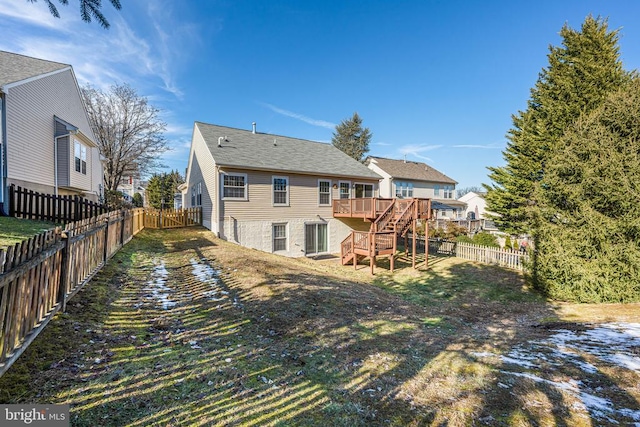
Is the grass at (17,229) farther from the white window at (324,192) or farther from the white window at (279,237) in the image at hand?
the white window at (324,192)

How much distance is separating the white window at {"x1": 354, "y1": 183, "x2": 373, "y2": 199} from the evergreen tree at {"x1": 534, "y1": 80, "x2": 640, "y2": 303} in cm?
1145

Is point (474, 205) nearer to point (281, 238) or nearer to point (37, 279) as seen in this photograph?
point (281, 238)

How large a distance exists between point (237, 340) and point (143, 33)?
13266 millimetres

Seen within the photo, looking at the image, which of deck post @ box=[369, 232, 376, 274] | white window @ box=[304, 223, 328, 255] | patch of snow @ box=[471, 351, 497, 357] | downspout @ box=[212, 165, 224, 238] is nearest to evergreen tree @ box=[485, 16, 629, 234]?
deck post @ box=[369, 232, 376, 274]

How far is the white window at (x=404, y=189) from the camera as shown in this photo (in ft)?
109

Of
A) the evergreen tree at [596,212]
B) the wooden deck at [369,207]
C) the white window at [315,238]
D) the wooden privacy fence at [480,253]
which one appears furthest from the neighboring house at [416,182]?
the evergreen tree at [596,212]

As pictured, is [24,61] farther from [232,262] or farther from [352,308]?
[352,308]

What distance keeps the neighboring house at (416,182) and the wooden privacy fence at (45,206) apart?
86.8 ft

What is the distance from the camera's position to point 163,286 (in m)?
7.05

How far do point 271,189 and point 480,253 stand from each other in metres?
12.2

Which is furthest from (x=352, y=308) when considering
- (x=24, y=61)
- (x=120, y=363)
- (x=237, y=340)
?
(x=24, y=61)

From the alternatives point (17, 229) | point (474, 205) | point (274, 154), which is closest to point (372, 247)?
point (274, 154)

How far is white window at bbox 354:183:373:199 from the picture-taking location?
20.6m

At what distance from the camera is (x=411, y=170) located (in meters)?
35.8
